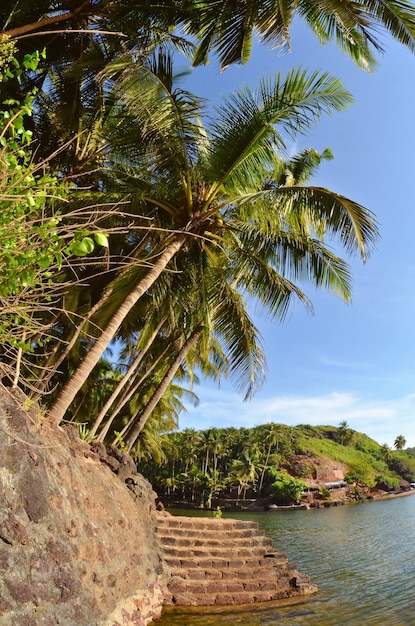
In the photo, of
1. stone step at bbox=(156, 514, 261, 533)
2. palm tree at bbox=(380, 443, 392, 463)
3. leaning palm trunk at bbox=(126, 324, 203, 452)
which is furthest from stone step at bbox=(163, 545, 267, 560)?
palm tree at bbox=(380, 443, 392, 463)

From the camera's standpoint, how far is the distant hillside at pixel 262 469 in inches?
1929

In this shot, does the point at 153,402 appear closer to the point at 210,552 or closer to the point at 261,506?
the point at 210,552

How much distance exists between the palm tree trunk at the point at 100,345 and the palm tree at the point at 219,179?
18mm

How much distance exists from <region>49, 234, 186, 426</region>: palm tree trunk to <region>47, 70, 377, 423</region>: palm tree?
0.06ft

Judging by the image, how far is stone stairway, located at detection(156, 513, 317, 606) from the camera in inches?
334

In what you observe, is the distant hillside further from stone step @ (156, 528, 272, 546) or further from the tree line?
the tree line

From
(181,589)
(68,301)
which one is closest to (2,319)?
(68,301)

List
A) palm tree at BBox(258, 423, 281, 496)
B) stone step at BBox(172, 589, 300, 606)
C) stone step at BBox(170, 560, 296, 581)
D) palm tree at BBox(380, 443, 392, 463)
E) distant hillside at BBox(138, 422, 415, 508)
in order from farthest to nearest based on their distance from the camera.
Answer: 1. palm tree at BBox(380, 443, 392, 463)
2. palm tree at BBox(258, 423, 281, 496)
3. distant hillside at BBox(138, 422, 415, 508)
4. stone step at BBox(170, 560, 296, 581)
5. stone step at BBox(172, 589, 300, 606)

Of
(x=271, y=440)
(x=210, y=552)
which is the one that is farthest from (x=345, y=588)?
(x=271, y=440)

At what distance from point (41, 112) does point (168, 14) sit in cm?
399

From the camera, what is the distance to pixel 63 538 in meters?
4.91

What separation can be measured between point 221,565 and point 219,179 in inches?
306

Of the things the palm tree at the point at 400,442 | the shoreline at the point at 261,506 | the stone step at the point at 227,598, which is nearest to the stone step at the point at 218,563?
the stone step at the point at 227,598

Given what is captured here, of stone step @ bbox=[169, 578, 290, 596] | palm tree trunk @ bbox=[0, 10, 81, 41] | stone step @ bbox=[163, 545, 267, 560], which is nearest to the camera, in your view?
palm tree trunk @ bbox=[0, 10, 81, 41]
